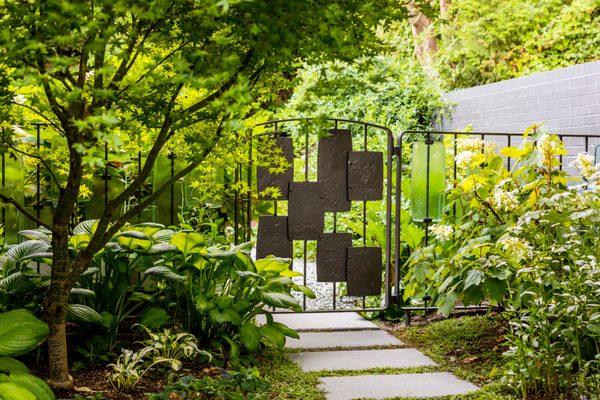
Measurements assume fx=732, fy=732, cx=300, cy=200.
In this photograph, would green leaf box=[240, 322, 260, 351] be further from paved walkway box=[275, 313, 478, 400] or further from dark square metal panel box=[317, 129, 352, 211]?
dark square metal panel box=[317, 129, 352, 211]

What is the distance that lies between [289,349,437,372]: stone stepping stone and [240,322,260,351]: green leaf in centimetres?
29

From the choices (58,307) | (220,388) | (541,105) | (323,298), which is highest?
(541,105)

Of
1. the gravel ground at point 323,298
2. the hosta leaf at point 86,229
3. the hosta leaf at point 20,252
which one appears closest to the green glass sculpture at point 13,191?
the hosta leaf at point 86,229

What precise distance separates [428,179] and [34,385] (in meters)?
2.79

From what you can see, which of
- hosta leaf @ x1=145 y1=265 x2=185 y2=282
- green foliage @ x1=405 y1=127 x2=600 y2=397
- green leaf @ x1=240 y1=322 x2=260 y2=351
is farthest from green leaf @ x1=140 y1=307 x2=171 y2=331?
green foliage @ x1=405 y1=127 x2=600 y2=397

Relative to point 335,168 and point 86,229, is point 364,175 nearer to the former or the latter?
point 335,168

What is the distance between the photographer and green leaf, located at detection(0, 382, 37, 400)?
247cm

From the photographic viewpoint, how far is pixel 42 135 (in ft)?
14.9

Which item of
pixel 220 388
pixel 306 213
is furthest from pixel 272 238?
Answer: pixel 220 388

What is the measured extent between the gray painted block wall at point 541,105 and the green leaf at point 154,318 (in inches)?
133

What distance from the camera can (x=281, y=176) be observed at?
14.3ft

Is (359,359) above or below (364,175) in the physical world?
below

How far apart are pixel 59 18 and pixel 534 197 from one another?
279cm

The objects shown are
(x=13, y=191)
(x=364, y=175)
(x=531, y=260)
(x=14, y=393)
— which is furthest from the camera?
(x=364, y=175)
